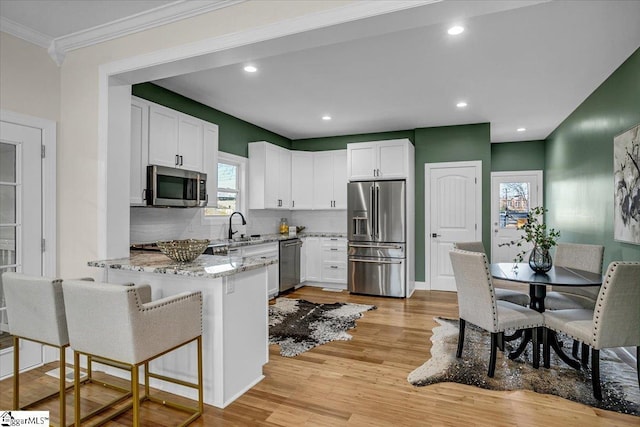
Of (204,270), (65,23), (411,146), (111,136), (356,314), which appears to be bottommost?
(356,314)

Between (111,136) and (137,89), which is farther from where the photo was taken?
(137,89)

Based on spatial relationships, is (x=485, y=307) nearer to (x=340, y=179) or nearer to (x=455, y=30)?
(x=455, y=30)

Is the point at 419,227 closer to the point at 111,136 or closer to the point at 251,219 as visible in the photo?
the point at 251,219

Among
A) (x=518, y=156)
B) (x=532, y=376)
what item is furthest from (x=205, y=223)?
(x=518, y=156)

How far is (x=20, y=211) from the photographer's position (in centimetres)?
283

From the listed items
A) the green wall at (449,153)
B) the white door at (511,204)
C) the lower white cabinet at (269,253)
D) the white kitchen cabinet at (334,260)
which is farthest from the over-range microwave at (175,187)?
the white door at (511,204)

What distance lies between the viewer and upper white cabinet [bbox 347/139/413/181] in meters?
5.56

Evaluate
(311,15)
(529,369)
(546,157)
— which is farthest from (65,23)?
(546,157)

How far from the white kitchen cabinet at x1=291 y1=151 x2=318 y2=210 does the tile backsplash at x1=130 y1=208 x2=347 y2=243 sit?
365 millimetres

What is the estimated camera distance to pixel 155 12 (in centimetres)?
259

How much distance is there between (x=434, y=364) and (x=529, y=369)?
2.43 feet

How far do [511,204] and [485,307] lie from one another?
5.64 m

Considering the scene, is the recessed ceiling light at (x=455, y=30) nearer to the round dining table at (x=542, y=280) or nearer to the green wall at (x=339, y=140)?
the round dining table at (x=542, y=280)

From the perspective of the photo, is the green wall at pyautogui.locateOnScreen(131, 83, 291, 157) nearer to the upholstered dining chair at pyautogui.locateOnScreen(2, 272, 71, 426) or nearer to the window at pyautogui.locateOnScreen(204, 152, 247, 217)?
the window at pyautogui.locateOnScreen(204, 152, 247, 217)
